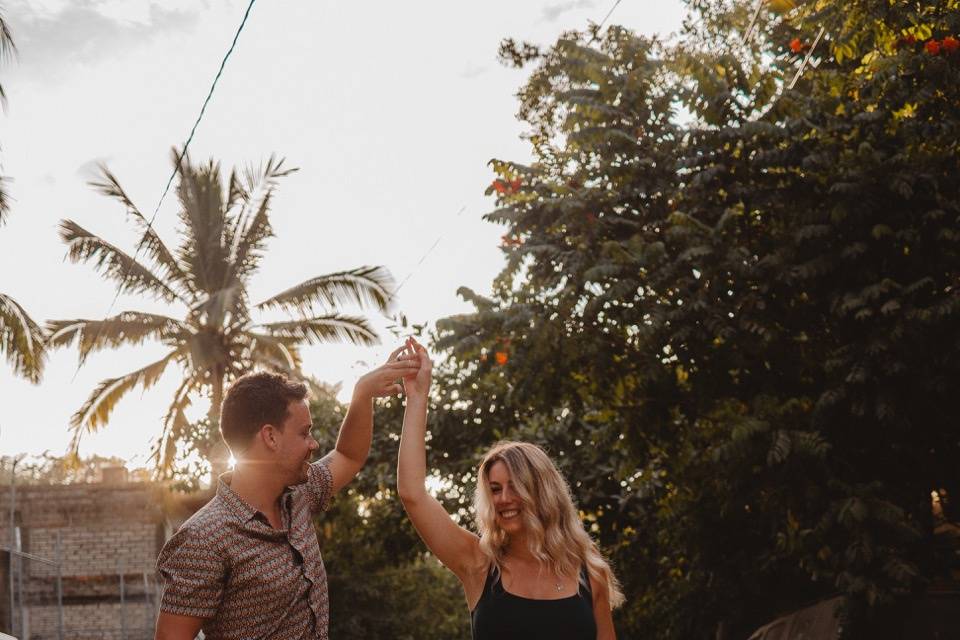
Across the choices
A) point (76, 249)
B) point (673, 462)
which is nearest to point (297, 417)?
point (673, 462)

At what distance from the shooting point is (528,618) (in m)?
3.58

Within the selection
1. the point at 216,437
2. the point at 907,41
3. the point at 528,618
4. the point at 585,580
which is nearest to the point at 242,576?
the point at 528,618

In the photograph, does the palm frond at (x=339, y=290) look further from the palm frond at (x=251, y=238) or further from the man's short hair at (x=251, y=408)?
the man's short hair at (x=251, y=408)

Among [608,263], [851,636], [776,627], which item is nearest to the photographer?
[851,636]

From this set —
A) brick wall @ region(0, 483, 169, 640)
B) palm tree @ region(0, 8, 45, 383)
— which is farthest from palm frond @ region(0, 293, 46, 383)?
brick wall @ region(0, 483, 169, 640)

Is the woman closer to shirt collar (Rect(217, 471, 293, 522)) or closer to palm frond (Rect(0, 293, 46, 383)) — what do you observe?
shirt collar (Rect(217, 471, 293, 522))

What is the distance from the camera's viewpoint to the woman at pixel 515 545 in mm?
3609

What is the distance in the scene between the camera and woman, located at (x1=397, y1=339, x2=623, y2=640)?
361 centimetres

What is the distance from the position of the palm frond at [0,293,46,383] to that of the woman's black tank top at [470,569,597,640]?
47.0 ft

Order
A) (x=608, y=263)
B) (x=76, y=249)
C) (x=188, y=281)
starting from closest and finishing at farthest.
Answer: (x=608, y=263) → (x=76, y=249) → (x=188, y=281)

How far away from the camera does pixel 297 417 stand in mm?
3416

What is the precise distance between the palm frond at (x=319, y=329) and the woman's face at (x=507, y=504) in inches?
705

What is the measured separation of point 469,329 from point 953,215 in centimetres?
435

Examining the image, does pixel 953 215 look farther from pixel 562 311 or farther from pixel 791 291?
pixel 562 311
